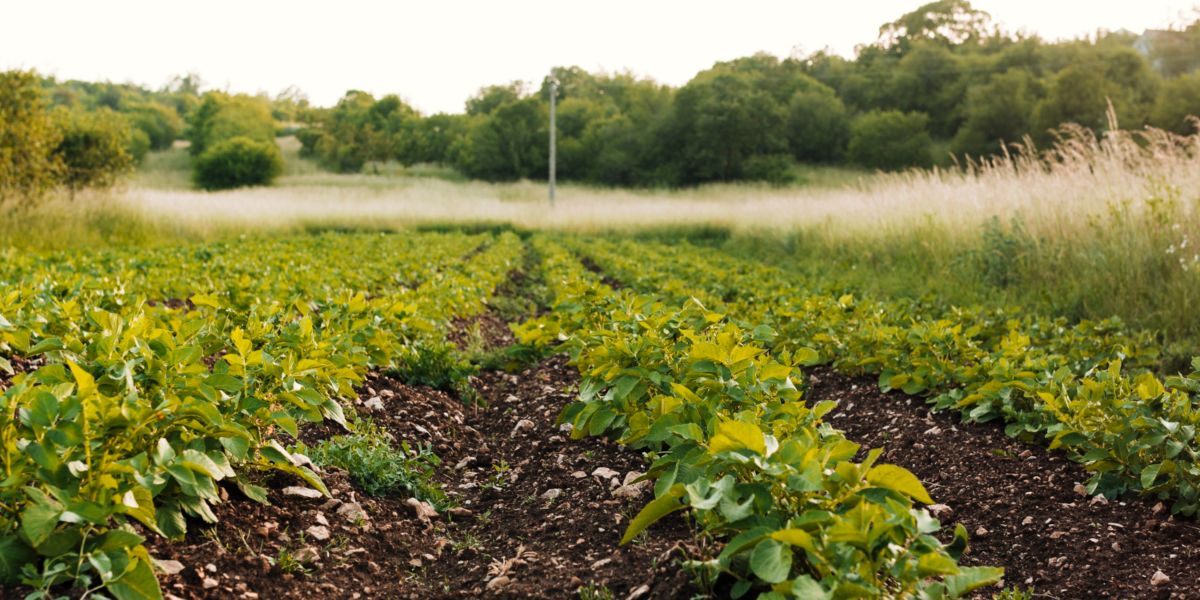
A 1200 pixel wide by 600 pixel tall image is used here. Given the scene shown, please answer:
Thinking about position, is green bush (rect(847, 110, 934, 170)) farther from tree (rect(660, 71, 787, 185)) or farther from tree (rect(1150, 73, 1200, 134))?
tree (rect(1150, 73, 1200, 134))

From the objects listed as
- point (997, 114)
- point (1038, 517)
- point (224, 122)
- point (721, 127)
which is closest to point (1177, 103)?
point (997, 114)

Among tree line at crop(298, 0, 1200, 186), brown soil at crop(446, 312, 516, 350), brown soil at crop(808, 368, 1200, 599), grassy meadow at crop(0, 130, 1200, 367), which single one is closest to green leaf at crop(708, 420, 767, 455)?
brown soil at crop(808, 368, 1200, 599)

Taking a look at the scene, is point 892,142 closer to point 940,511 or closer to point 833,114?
point 833,114

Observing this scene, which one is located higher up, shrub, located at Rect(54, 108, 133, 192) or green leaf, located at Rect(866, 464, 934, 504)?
shrub, located at Rect(54, 108, 133, 192)

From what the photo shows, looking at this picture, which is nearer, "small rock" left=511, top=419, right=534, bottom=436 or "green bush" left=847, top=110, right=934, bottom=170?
"small rock" left=511, top=419, right=534, bottom=436

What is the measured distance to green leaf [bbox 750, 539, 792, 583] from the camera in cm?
170

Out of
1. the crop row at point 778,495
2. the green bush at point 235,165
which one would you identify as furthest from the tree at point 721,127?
the crop row at point 778,495

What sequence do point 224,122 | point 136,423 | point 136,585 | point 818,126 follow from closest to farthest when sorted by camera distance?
point 136,585 < point 136,423 < point 818,126 < point 224,122

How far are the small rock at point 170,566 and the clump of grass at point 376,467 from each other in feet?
3.16

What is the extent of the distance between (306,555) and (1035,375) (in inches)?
133

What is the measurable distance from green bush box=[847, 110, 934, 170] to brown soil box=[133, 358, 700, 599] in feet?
134

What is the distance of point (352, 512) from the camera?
304cm

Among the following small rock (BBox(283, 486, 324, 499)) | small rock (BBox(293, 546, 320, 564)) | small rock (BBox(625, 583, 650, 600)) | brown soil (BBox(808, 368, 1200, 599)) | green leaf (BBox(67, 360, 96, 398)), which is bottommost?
brown soil (BBox(808, 368, 1200, 599))

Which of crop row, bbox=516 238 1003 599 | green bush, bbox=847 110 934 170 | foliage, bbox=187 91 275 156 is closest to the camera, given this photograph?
crop row, bbox=516 238 1003 599
